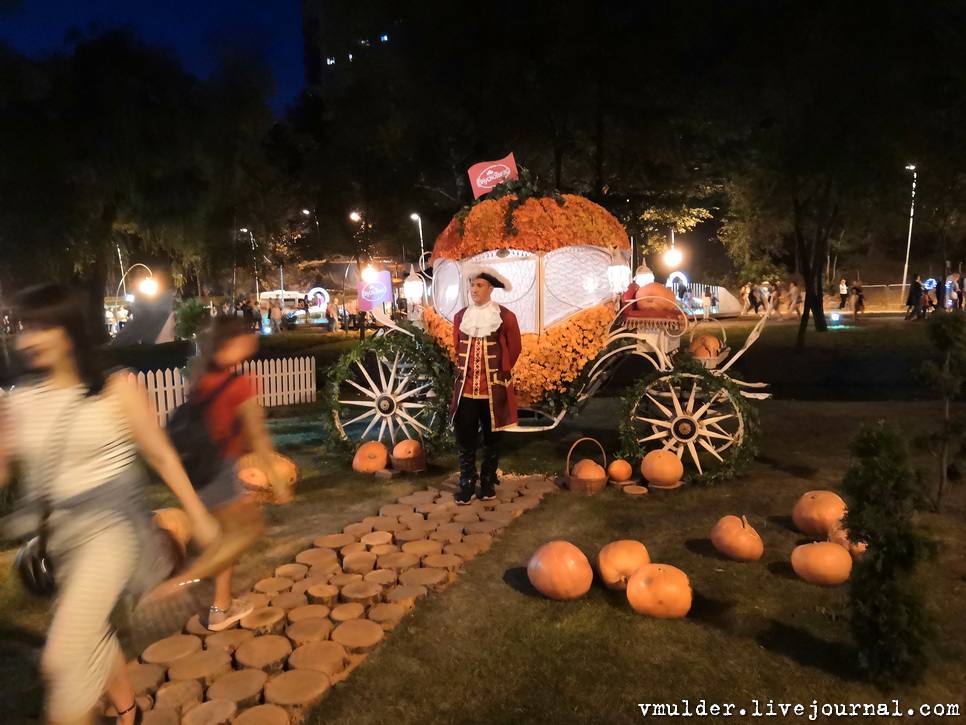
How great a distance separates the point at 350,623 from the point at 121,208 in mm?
20105

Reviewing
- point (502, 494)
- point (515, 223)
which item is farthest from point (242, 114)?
point (502, 494)

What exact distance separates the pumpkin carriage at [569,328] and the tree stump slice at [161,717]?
4360mm

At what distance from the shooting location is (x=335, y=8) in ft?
69.3

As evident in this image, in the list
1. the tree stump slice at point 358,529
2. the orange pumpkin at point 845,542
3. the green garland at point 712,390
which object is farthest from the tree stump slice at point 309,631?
the green garland at point 712,390

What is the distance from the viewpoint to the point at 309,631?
12.2 feet

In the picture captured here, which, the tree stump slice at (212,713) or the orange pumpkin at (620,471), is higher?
the orange pumpkin at (620,471)

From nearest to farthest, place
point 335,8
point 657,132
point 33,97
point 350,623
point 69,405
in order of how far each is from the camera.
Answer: point 69,405 < point 350,623 < point 33,97 < point 657,132 < point 335,8

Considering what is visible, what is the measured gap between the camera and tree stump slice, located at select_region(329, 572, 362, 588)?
4.34m

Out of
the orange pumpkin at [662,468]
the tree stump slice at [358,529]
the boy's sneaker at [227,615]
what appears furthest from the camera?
the orange pumpkin at [662,468]

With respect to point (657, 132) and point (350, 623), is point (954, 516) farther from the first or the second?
point (657, 132)

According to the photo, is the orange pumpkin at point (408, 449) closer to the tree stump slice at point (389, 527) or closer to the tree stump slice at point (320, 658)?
the tree stump slice at point (389, 527)

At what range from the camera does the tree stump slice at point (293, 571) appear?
4496 mm

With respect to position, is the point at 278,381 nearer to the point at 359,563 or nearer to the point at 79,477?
the point at 359,563

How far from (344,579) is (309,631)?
0.69m
